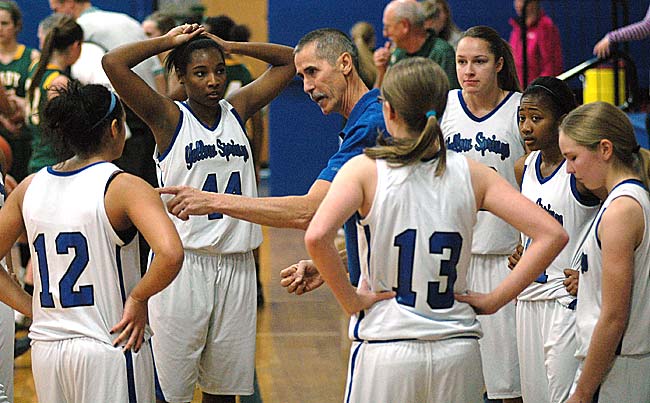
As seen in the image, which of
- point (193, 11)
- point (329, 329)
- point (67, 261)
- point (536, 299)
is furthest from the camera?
point (193, 11)

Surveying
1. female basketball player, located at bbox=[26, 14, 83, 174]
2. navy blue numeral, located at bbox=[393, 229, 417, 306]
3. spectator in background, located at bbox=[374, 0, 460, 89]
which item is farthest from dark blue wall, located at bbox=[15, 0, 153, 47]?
navy blue numeral, located at bbox=[393, 229, 417, 306]

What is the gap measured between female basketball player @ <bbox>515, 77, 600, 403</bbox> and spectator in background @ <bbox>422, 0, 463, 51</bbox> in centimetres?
476

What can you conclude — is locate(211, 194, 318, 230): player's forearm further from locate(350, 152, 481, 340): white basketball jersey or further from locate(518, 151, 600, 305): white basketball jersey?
locate(518, 151, 600, 305): white basketball jersey

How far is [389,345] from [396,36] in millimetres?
5004

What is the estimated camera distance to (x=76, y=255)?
320 centimetres

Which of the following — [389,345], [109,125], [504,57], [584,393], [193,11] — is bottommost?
[584,393]

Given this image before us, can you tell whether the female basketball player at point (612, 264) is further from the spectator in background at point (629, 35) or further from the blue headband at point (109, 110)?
the spectator in background at point (629, 35)

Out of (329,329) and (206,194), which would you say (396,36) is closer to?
(329,329)

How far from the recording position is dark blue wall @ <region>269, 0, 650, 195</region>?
13.3m

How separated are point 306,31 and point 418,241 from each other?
10.9 metres

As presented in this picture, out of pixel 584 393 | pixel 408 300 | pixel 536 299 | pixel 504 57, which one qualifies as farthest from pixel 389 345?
pixel 504 57

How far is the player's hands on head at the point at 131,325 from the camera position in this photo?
323cm

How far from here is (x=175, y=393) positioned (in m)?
4.27

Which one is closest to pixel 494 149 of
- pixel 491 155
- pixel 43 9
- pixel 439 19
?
pixel 491 155
